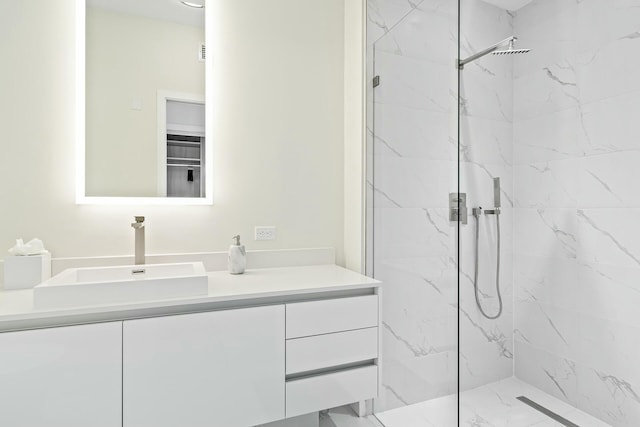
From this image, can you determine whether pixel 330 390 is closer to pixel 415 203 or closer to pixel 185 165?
pixel 415 203

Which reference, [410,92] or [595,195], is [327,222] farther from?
[595,195]

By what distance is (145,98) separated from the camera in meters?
1.83

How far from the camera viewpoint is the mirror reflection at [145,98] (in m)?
1.75

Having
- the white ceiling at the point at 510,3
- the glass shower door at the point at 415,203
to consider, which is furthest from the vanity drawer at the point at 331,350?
the white ceiling at the point at 510,3

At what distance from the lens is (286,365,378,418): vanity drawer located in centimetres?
151

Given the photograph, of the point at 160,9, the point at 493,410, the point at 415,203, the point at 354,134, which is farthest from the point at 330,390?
the point at 160,9

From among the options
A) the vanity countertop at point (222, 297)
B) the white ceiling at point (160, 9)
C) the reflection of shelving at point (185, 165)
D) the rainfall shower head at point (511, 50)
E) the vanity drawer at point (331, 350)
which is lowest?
the vanity drawer at point (331, 350)

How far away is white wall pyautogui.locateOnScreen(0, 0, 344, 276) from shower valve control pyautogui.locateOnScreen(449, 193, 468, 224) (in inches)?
31.0

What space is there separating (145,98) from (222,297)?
1.13m

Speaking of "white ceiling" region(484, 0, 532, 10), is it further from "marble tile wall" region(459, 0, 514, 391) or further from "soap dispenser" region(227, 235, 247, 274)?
"soap dispenser" region(227, 235, 247, 274)

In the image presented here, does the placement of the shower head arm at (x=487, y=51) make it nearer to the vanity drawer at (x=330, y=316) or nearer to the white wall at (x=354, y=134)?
the white wall at (x=354, y=134)

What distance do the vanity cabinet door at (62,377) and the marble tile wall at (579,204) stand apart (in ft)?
4.88

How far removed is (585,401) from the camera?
1.24 m

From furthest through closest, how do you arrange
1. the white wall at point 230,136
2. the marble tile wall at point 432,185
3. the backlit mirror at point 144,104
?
1. the backlit mirror at point 144,104
2. the white wall at point 230,136
3. the marble tile wall at point 432,185
